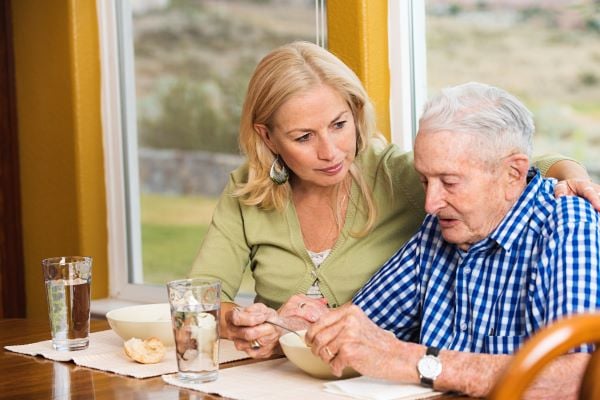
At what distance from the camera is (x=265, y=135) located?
91.4 inches

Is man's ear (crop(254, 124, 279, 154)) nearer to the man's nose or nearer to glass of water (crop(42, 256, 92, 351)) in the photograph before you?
glass of water (crop(42, 256, 92, 351))

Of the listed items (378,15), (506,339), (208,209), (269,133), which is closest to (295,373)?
(506,339)

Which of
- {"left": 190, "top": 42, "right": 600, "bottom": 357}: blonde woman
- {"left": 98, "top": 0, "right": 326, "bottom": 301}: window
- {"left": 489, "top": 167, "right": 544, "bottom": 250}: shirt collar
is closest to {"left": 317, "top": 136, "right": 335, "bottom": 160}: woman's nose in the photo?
{"left": 190, "top": 42, "right": 600, "bottom": 357}: blonde woman

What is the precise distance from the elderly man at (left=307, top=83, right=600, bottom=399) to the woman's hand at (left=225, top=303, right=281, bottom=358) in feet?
0.80

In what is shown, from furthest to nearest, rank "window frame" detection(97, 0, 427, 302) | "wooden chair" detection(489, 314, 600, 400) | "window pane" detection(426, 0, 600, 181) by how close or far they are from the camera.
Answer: "window frame" detection(97, 0, 427, 302) < "window pane" detection(426, 0, 600, 181) < "wooden chair" detection(489, 314, 600, 400)

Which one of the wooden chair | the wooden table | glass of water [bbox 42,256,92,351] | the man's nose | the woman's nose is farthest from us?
the woman's nose

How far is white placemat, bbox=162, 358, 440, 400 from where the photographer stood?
1.52 metres

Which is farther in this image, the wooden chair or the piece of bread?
the piece of bread

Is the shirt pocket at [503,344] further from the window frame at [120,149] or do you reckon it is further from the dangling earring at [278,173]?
the window frame at [120,149]

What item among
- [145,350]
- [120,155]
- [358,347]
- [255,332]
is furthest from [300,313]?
[120,155]

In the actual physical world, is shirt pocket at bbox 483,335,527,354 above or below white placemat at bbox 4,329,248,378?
above

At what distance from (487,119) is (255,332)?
1.97 ft

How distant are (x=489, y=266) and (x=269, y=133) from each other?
74 centimetres

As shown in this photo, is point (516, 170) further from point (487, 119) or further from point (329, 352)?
point (329, 352)
